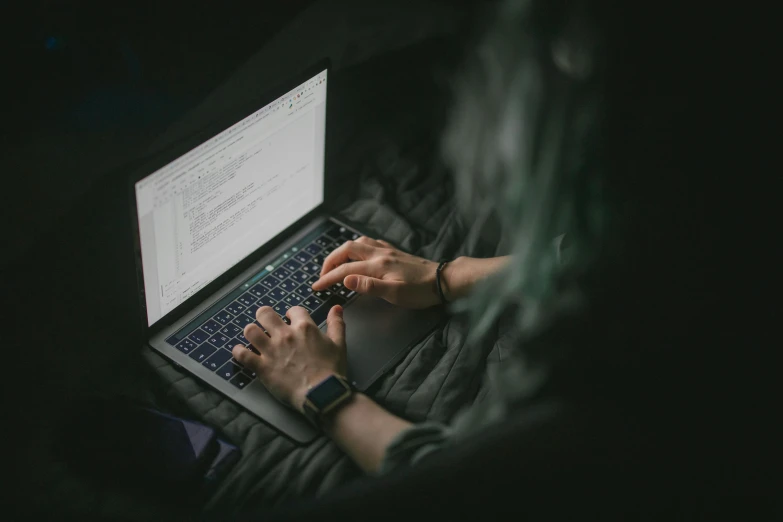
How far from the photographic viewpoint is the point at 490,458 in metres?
0.61

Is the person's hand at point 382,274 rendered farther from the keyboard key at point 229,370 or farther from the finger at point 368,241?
the keyboard key at point 229,370

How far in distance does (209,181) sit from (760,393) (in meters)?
0.70

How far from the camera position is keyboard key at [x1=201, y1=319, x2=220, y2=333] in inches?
40.8

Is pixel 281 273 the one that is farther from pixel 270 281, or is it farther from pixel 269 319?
pixel 269 319

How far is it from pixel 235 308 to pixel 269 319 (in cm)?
8

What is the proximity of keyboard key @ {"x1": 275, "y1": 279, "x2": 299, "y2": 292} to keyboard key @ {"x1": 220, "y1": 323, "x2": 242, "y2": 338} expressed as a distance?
0.11m

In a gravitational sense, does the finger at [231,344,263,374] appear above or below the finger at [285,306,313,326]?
below

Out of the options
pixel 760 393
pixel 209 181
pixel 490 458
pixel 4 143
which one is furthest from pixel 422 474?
pixel 4 143

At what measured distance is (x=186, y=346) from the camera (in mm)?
1012

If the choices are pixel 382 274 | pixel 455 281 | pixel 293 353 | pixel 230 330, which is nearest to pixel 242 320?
pixel 230 330

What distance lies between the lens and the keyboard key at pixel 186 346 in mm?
1008

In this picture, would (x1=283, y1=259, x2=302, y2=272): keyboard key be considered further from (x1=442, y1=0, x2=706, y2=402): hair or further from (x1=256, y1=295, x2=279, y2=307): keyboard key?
(x1=442, y1=0, x2=706, y2=402): hair

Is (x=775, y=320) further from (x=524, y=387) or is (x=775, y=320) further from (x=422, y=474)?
(x=422, y=474)

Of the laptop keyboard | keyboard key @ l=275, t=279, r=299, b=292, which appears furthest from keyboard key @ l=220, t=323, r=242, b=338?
keyboard key @ l=275, t=279, r=299, b=292
